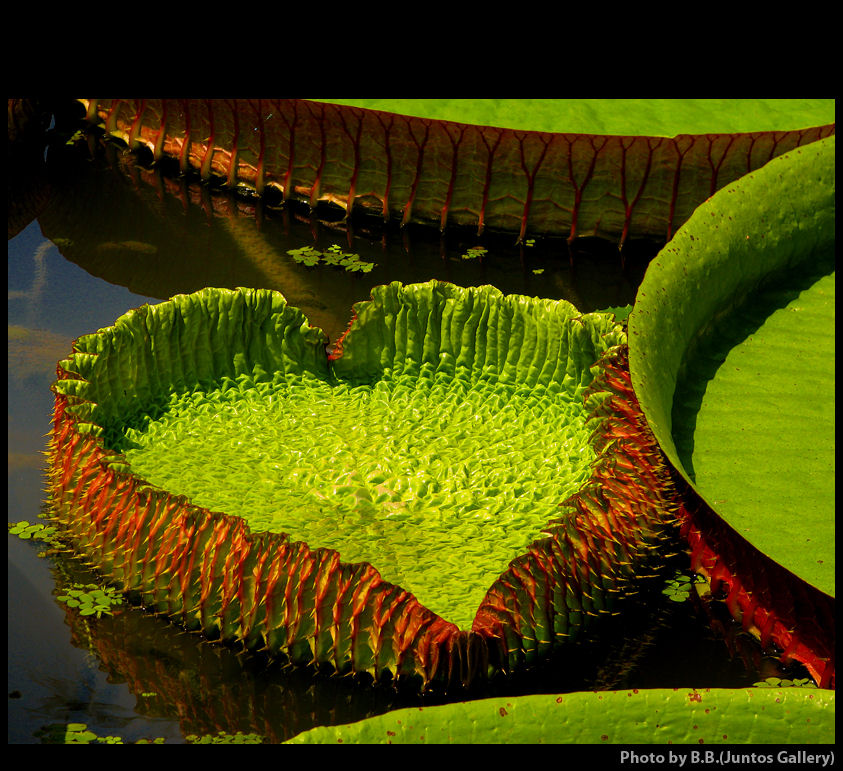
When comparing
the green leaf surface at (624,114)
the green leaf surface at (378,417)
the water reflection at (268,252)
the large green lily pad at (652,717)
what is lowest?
the large green lily pad at (652,717)

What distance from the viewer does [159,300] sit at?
3990mm

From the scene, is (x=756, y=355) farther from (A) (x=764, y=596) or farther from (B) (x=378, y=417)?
(B) (x=378, y=417)

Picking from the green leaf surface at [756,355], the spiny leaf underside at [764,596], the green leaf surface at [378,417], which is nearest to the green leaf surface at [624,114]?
the green leaf surface at [756,355]

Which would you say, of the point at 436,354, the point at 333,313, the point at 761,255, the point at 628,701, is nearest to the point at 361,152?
the point at 333,313

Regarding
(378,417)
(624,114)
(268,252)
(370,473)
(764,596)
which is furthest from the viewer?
(624,114)

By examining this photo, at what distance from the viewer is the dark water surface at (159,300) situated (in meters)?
2.59

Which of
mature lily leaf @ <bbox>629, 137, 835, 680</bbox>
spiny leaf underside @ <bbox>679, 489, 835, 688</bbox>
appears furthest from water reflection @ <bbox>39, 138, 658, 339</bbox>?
spiny leaf underside @ <bbox>679, 489, 835, 688</bbox>

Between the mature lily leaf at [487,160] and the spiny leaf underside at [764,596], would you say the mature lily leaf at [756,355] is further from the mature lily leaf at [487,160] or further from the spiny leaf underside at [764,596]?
the mature lily leaf at [487,160]

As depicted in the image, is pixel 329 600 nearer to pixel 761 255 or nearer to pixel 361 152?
pixel 761 255

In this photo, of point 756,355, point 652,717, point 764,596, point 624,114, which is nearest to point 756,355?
point 756,355

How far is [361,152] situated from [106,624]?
2.25 meters

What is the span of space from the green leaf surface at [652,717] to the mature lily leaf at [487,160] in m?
2.71

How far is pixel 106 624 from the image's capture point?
2.79 meters

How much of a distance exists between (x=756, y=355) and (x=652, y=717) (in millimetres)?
1486
